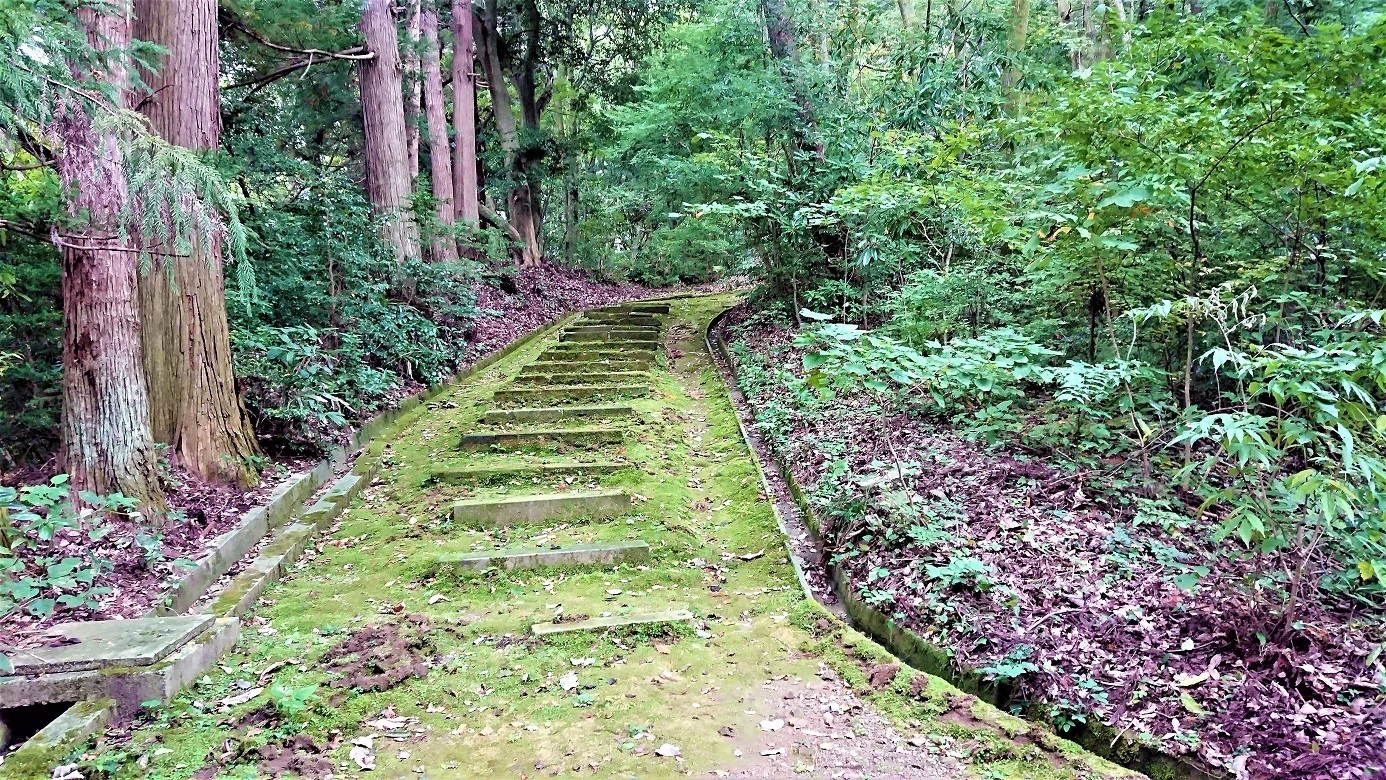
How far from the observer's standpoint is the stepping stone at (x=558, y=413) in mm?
7672

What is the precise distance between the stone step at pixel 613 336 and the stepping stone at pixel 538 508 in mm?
5740

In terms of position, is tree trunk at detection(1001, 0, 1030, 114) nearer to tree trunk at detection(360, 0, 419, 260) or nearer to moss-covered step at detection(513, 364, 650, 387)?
moss-covered step at detection(513, 364, 650, 387)

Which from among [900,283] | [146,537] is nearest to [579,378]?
[900,283]

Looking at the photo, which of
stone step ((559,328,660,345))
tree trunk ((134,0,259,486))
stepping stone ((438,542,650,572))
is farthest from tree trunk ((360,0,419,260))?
stepping stone ((438,542,650,572))

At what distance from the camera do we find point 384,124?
1066cm

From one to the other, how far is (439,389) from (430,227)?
10.1 ft

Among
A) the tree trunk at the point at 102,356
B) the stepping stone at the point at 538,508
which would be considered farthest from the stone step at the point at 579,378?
the tree trunk at the point at 102,356

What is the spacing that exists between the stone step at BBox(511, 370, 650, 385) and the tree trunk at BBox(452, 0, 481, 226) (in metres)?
6.87

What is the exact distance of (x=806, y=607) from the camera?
159 inches

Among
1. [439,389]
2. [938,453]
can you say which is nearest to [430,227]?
[439,389]

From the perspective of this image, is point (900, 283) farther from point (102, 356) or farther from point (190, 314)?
point (102, 356)

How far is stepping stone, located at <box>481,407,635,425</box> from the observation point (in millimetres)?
7672

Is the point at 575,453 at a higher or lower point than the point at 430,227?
lower

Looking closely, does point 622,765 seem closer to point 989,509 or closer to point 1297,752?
point 1297,752
